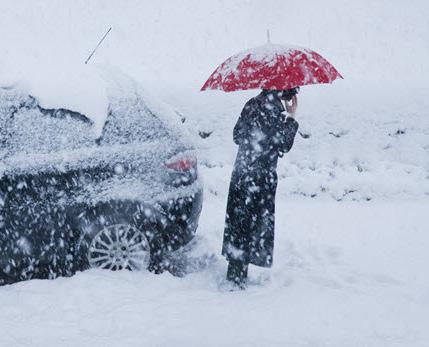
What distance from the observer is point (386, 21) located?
1652 centimetres

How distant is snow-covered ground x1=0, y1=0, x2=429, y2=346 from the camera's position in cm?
381

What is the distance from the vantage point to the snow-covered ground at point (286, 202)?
381 centimetres

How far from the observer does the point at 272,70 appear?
402 centimetres

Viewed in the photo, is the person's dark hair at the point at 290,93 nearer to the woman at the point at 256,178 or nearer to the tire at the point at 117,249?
the woman at the point at 256,178

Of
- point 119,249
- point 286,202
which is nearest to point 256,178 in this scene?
point 119,249

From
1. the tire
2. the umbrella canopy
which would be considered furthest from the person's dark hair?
the tire

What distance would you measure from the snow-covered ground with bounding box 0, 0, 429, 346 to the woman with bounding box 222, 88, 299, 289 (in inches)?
12.6

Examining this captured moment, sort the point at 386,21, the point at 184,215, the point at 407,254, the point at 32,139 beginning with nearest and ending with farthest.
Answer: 1. the point at 32,139
2. the point at 184,215
3. the point at 407,254
4. the point at 386,21

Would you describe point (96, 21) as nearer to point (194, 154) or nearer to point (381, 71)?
point (381, 71)

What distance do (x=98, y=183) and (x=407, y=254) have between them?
3.09m

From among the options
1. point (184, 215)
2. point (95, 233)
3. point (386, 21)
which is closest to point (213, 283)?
point (184, 215)

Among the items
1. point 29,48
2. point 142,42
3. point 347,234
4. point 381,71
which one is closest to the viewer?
point 347,234

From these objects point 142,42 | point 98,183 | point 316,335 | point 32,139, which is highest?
point 142,42

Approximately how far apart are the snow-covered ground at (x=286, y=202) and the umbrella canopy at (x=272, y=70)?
3.69 ft
